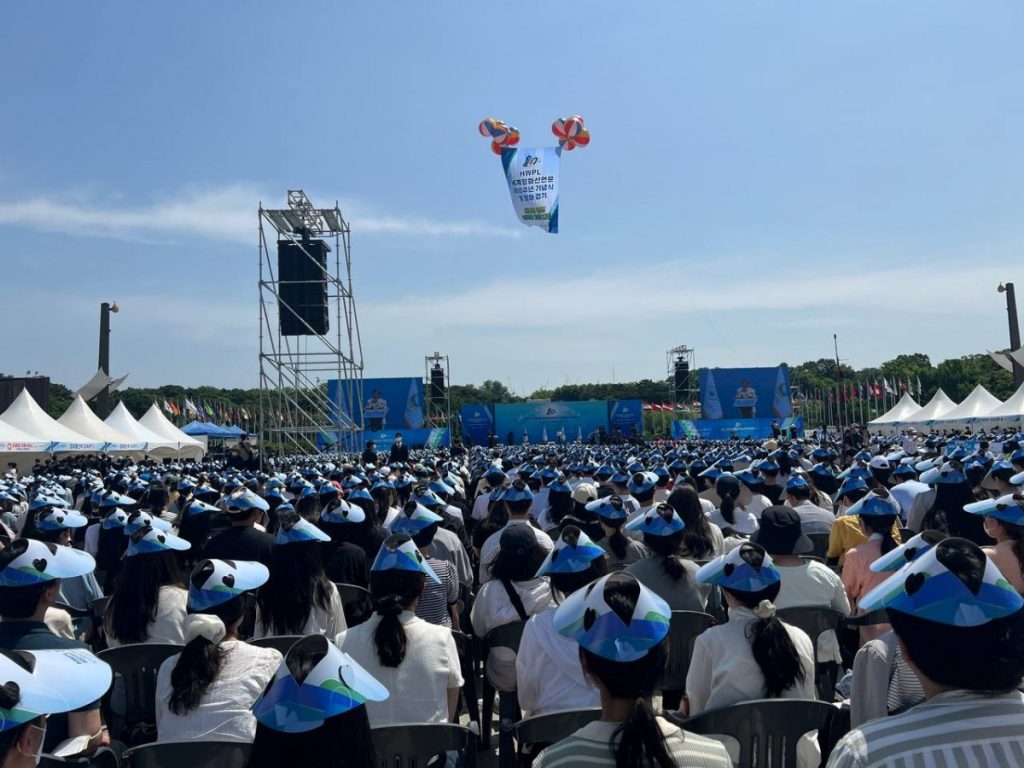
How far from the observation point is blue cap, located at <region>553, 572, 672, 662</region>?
2.33m

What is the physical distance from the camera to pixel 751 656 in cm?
333

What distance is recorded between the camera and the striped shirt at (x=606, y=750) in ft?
7.48

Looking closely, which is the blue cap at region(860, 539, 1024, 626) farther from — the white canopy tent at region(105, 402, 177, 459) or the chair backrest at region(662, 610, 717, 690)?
the white canopy tent at region(105, 402, 177, 459)

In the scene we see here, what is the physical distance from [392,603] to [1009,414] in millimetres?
36827

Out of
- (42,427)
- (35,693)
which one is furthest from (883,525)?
(42,427)

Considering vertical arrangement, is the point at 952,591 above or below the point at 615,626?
above

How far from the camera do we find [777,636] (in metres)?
3.34

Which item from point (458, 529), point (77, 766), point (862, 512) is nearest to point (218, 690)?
point (77, 766)

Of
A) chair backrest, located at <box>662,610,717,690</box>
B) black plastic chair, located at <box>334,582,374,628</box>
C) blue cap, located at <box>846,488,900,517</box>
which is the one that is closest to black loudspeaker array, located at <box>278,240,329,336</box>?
black plastic chair, located at <box>334,582,374,628</box>

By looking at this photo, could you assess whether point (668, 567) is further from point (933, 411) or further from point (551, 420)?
point (933, 411)

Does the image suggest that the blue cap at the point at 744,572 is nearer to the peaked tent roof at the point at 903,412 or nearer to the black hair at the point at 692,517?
the black hair at the point at 692,517

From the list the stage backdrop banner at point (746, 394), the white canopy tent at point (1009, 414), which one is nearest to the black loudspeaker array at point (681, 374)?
the stage backdrop banner at point (746, 394)

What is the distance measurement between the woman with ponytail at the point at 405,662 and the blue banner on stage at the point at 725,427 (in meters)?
42.2

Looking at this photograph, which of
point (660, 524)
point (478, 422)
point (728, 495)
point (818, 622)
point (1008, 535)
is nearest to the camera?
point (818, 622)
